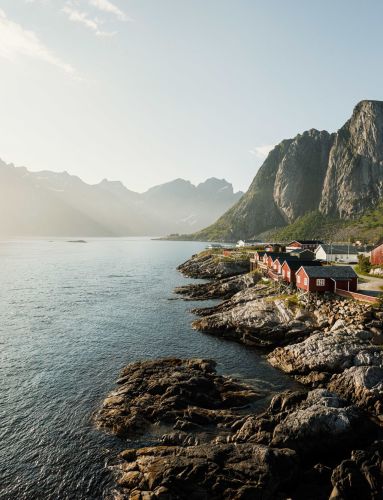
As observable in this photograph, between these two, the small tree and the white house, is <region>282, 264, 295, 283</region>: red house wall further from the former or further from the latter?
the white house

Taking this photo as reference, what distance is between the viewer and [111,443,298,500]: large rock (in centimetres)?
2141

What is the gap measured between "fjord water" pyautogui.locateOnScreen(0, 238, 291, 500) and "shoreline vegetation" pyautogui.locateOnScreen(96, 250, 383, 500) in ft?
7.06

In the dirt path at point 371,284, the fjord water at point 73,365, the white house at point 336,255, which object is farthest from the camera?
the white house at point 336,255

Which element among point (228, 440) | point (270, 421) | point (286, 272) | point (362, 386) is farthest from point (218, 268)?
point (228, 440)

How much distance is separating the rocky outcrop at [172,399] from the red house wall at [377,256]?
200 feet

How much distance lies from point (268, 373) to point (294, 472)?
1735 cm

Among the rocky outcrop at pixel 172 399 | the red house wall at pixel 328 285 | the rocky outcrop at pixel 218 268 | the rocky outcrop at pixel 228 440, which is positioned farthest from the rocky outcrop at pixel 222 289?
the rocky outcrop at pixel 228 440

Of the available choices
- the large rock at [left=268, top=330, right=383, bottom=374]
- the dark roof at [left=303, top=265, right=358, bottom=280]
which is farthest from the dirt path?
the large rock at [left=268, top=330, right=383, bottom=374]

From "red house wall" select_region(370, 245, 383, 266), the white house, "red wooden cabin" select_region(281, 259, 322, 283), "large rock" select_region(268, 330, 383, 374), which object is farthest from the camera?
the white house

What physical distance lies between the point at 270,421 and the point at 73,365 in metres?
26.0

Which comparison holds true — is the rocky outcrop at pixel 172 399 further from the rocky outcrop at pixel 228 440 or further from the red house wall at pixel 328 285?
the red house wall at pixel 328 285

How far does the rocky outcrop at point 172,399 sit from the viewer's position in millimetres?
29672

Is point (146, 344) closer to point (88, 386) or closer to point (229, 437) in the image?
point (88, 386)

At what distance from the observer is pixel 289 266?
224ft
